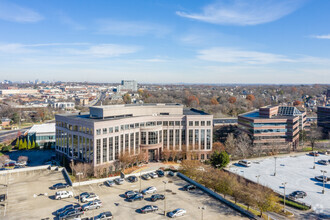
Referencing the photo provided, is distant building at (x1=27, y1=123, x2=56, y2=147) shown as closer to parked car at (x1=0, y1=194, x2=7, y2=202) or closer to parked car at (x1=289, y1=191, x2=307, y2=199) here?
parked car at (x1=0, y1=194, x2=7, y2=202)

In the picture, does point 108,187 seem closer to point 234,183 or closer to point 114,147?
point 114,147

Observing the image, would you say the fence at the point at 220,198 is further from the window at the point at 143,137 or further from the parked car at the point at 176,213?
the window at the point at 143,137

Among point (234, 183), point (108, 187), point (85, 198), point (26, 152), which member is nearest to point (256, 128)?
point (234, 183)

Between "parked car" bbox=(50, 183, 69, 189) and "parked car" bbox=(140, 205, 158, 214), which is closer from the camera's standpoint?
"parked car" bbox=(140, 205, 158, 214)

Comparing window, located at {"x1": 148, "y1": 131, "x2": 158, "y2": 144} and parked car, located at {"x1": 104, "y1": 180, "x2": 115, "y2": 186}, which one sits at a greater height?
window, located at {"x1": 148, "y1": 131, "x2": 158, "y2": 144}

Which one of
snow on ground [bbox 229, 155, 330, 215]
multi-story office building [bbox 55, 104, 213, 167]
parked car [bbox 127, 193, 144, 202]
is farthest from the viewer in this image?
multi-story office building [bbox 55, 104, 213, 167]

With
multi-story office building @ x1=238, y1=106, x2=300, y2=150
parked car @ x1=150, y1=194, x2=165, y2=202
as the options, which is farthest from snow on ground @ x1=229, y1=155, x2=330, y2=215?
parked car @ x1=150, y1=194, x2=165, y2=202
